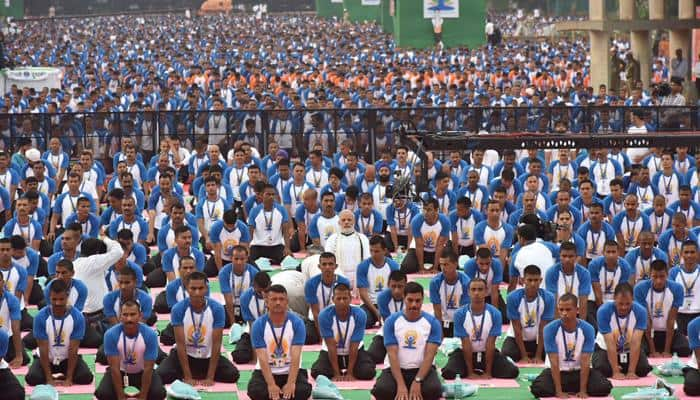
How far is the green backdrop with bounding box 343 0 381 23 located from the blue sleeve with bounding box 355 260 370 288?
2589 inches

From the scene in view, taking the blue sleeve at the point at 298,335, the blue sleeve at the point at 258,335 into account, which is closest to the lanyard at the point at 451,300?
the blue sleeve at the point at 298,335

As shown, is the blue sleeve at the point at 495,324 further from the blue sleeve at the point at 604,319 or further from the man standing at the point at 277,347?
the man standing at the point at 277,347

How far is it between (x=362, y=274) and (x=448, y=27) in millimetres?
38416

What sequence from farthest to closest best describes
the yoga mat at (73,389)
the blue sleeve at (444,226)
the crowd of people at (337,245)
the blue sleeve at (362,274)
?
1. the blue sleeve at (444,226)
2. the blue sleeve at (362,274)
3. the yoga mat at (73,389)
4. the crowd of people at (337,245)

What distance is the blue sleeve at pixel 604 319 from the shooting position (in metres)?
16.3

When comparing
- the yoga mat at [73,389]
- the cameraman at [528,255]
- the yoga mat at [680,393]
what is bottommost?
the yoga mat at [680,393]

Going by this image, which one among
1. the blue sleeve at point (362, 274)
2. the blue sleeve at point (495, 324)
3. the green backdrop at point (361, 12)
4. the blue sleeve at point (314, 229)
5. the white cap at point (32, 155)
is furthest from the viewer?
the green backdrop at point (361, 12)

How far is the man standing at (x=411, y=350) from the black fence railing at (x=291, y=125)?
565 inches

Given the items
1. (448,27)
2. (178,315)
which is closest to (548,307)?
(178,315)

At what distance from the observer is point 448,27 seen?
5606 cm

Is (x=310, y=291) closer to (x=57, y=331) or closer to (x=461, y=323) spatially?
(x=461, y=323)

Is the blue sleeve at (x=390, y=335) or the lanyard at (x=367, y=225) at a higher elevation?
the lanyard at (x=367, y=225)

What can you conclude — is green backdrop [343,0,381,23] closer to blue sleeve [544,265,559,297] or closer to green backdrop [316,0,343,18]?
green backdrop [316,0,343,18]

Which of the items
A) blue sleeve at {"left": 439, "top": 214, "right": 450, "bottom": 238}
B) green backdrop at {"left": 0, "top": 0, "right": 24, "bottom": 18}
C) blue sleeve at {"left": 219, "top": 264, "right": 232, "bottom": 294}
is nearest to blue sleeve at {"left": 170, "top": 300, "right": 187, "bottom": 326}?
blue sleeve at {"left": 219, "top": 264, "right": 232, "bottom": 294}
